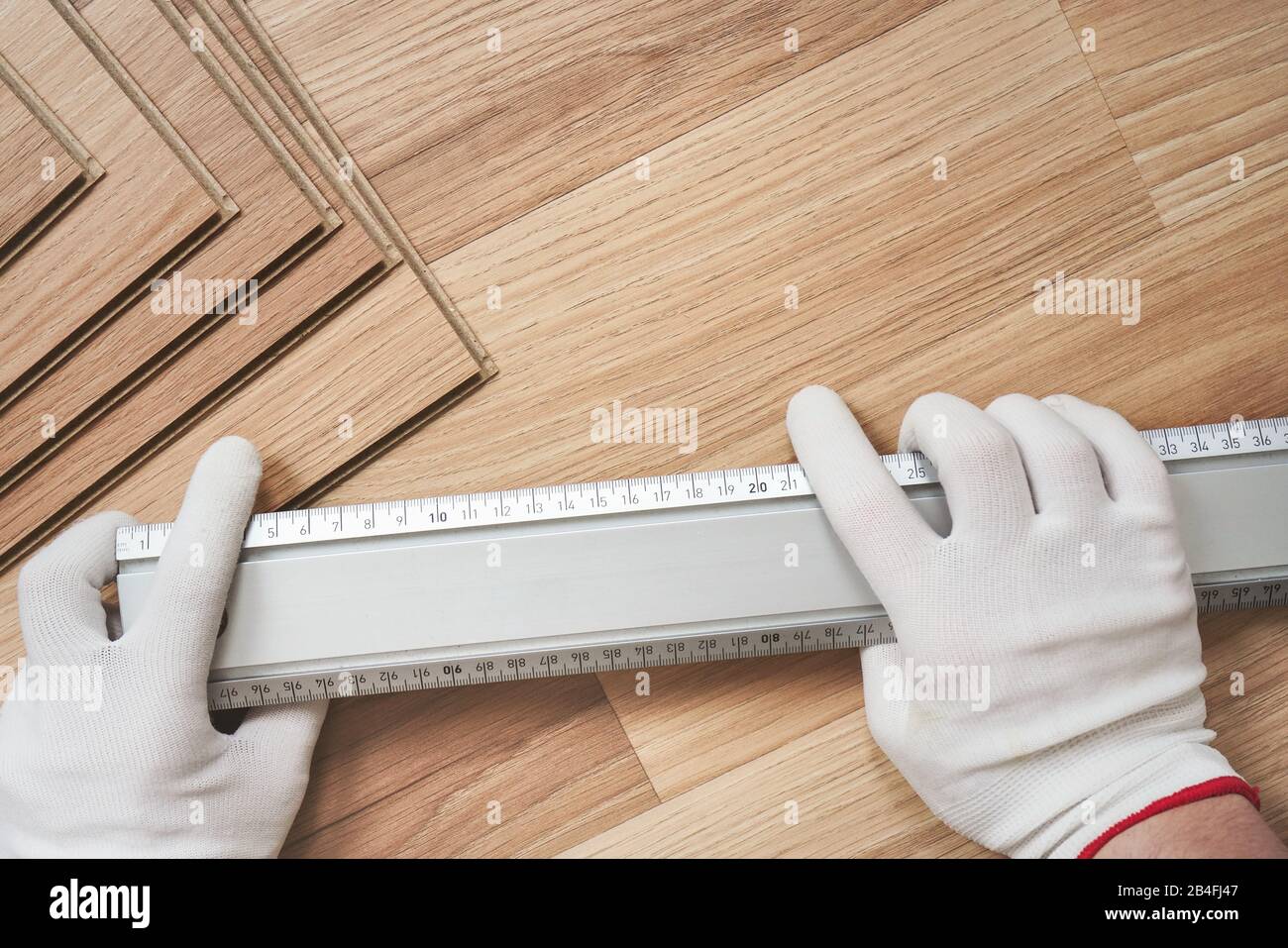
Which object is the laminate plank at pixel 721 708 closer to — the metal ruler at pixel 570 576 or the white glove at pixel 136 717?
the metal ruler at pixel 570 576

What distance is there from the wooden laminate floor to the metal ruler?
6 centimetres

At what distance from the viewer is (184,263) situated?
854 mm

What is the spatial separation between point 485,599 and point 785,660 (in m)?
0.34

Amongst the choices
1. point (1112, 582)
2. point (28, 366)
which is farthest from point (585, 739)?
point (28, 366)

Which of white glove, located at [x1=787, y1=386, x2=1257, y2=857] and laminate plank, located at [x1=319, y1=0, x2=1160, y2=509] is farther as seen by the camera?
laminate plank, located at [x1=319, y1=0, x2=1160, y2=509]

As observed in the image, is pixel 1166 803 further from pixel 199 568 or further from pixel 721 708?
pixel 199 568

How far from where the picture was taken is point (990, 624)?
78cm

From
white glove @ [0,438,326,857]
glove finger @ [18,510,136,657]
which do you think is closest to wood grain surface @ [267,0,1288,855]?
white glove @ [0,438,326,857]

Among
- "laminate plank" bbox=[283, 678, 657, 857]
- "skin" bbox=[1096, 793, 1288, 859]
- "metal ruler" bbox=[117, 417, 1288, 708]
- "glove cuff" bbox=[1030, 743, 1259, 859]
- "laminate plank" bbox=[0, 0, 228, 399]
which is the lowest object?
"skin" bbox=[1096, 793, 1288, 859]

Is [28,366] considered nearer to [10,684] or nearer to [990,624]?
[10,684]

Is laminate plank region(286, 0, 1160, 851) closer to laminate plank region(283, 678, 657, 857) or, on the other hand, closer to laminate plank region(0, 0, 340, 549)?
laminate plank region(283, 678, 657, 857)

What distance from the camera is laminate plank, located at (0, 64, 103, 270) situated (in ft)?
2.67

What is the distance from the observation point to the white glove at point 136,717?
0.78 meters

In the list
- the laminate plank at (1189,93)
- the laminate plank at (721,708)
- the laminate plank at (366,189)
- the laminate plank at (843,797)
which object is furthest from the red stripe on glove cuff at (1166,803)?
the laminate plank at (366,189)
